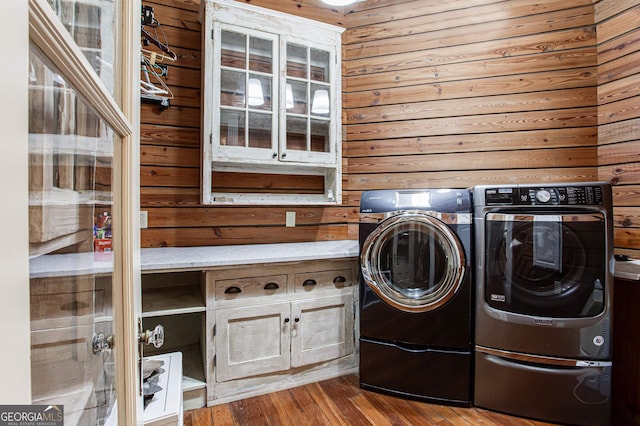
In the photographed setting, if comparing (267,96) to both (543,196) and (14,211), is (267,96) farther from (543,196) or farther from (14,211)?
(14,211)

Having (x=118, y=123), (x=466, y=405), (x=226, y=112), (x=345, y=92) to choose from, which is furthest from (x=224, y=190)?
(x=466, y=405)

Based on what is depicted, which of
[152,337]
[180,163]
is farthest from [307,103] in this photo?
[152,337]

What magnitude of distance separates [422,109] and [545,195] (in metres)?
1.30

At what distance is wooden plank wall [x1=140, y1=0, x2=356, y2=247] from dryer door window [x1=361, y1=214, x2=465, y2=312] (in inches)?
42.3

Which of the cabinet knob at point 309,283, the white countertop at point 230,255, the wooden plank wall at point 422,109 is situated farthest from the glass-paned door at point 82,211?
the wooden plank wall at point 422,109

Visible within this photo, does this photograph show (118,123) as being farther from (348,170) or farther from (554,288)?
(348,170)

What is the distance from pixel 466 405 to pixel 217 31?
2.80m

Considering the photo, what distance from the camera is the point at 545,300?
1.76 metres

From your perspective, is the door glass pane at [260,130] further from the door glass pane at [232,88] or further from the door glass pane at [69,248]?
the door glass pane at [69,248]

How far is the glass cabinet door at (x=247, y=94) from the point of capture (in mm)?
2193

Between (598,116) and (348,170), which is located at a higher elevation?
(598,116)

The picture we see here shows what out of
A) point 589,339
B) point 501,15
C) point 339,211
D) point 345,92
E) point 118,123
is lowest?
point 589,339

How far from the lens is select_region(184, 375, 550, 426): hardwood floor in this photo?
175 cm

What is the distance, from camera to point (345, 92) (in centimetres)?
286
